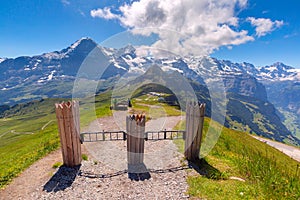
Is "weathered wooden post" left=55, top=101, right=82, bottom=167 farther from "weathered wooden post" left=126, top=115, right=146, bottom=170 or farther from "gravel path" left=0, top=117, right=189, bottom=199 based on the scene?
"weathered wooden post" left=126, top=115, right=146, bottom=170

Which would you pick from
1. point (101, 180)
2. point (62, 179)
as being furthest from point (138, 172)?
point (62, 179)

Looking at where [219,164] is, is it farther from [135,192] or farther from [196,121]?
[135,192]

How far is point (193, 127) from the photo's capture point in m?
14.7

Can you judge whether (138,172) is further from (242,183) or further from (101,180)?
A: (242,183)

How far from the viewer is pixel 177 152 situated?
55.8ft

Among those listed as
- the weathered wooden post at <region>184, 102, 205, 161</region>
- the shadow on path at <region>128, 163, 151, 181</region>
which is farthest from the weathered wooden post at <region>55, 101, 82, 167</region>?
the weathered wooden post at <region>184, 102, 205, 161</region>

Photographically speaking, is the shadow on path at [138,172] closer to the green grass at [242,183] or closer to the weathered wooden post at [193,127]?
the green grass at [242,183]

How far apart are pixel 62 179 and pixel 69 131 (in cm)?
284

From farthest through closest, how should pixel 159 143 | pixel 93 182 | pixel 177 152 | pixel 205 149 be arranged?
pixel 159 143, pixel 205 149, pixel 177 152, pixel 93 182

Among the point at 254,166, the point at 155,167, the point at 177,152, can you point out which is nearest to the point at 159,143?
the point at 177,152

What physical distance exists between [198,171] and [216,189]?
2677 mm

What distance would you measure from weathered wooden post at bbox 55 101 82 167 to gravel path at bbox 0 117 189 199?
0.70 m

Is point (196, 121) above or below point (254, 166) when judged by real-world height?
above

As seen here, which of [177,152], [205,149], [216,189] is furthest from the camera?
[205,149]
